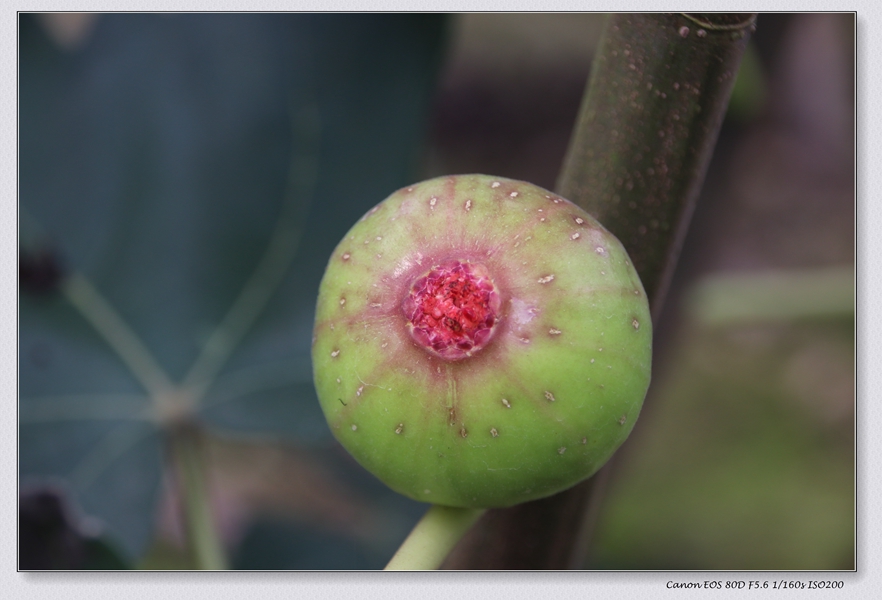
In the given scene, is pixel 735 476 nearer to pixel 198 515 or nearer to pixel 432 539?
pixel 198 515

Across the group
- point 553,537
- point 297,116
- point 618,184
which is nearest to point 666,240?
point 618,184

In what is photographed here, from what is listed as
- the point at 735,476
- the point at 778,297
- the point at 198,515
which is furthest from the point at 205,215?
the point at 735,476

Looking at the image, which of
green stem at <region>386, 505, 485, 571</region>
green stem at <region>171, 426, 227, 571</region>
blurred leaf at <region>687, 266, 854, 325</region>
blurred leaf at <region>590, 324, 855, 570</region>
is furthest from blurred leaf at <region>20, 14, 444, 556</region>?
blurred leaf at <region>590, 324, 855, 570</region>

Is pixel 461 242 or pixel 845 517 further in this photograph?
pixel 845 517

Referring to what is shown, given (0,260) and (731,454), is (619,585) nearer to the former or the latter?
(0,260)

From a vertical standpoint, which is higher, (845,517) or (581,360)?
(581,360)

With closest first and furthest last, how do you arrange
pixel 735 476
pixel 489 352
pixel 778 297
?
1. pixel 489 352
2. pixel 778 297
3. pixel 735 476

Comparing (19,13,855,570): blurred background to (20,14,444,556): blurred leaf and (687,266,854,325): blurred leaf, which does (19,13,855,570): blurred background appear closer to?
(20,14,444,556): blurred leaf
